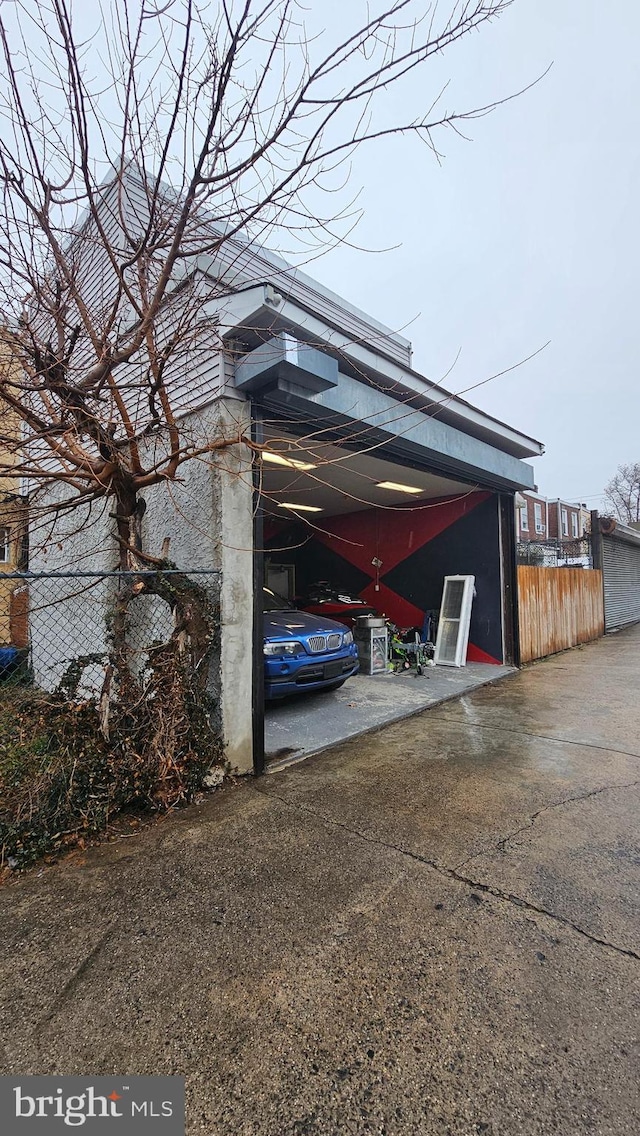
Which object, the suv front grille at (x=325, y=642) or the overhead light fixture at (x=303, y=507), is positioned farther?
the overhead light fixture at (x=303, y=507)

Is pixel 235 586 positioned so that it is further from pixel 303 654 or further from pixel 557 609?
pixel 557 609

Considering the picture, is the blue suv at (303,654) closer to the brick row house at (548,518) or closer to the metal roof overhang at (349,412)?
the metal roof overhang at (349,412)

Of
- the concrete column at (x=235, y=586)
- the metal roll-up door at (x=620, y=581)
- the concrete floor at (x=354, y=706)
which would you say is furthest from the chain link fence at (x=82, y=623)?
the metal roll-up door at (x=620, y=581)

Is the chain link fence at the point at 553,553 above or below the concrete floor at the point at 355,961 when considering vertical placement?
above

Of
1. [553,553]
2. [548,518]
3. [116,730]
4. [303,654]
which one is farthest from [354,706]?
[548,518]

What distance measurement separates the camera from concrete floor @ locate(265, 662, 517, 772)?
4391mm

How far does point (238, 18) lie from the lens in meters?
2.10

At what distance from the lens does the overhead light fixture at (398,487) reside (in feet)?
25.4

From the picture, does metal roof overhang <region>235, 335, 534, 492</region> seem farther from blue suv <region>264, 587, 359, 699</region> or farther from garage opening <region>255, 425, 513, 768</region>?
blue suv <region>264, 587, 359, 699</region>

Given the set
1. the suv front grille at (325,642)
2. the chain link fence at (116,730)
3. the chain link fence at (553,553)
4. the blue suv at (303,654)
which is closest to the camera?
the chain link fence at (116,730)

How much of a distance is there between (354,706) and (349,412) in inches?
132

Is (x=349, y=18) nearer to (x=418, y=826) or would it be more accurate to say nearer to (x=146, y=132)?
(x=146, y=132)

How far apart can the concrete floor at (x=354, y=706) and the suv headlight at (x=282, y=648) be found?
75 cm

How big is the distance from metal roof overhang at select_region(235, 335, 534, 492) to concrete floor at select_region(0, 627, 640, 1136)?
2536 millimetres
